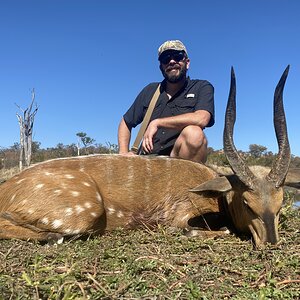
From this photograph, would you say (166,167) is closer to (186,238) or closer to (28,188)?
(186,238)

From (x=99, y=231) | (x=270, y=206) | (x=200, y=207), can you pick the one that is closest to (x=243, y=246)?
(x=270, y=206)

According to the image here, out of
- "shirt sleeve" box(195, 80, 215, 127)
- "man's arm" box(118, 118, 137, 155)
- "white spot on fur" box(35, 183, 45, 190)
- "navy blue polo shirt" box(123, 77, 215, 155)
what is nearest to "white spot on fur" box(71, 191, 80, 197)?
"white spot on fur" box(35, 183, 45, 190)

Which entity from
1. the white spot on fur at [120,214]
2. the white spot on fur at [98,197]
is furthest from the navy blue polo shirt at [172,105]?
the white spot on fur at [98,197]

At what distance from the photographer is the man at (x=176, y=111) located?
492cm

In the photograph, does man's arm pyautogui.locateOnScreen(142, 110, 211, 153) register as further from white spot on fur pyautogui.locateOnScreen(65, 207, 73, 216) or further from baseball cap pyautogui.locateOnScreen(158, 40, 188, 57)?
white spot on fur pyautogui.locateOnScreen(65, 207, 73, 216)

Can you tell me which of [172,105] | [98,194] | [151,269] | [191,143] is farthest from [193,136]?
[151,269]

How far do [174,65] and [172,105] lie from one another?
55cm

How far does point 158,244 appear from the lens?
3.21m

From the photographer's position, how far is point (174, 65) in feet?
18.6

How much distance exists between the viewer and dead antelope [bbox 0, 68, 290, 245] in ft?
11.1

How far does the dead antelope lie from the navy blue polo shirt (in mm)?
1133

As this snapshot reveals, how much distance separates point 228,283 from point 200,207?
1756 millimetres

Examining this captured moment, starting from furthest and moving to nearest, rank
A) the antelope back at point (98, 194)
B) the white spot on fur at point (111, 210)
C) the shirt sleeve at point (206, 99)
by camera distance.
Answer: the shirt sleeve at point (206, 99) → the white spot on fur at point (111, 210) → the antelope back at point (98, 194)

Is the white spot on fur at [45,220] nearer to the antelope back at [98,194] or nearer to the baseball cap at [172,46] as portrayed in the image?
the antelope back at [98,194]
